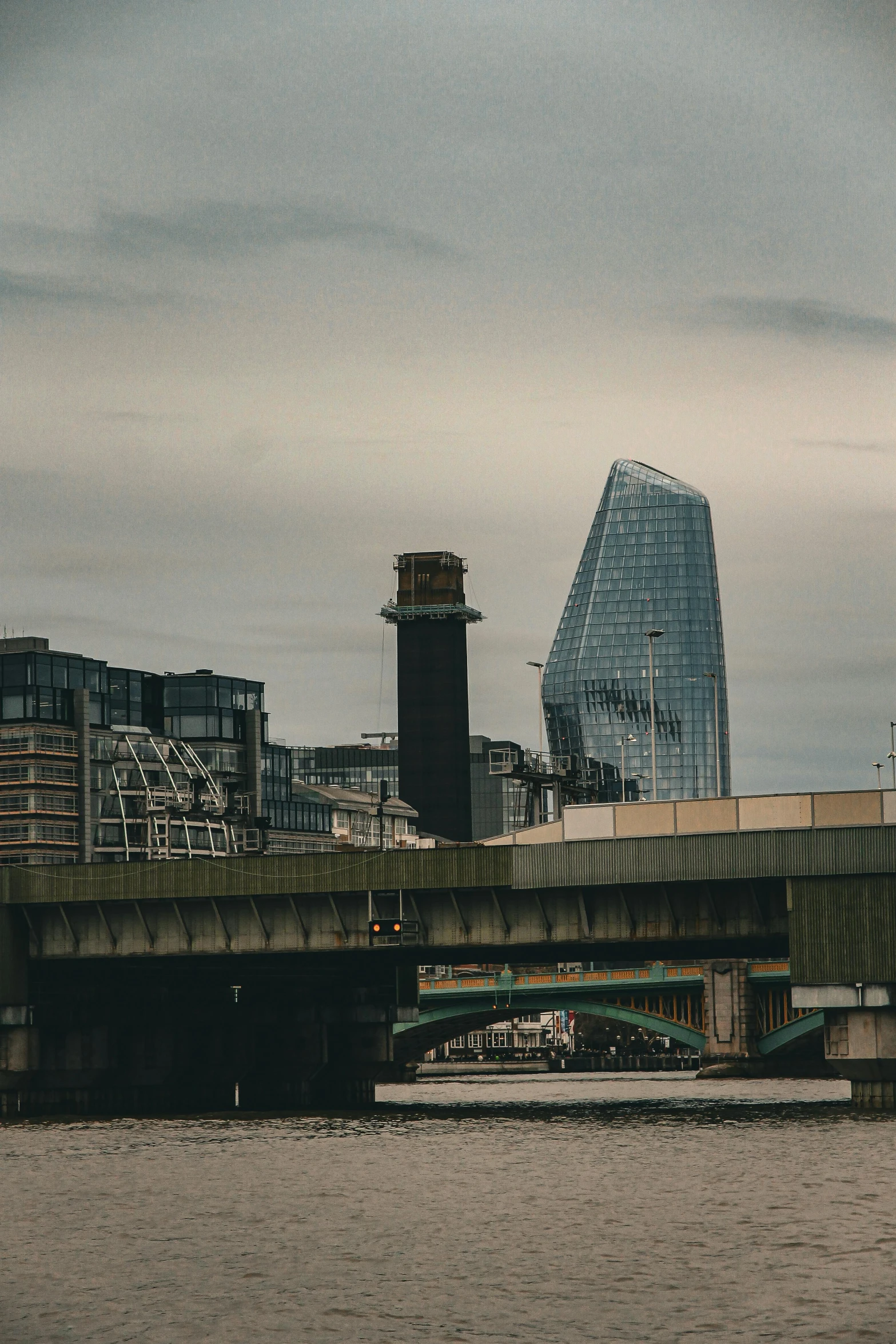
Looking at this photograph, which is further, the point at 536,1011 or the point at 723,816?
the point at 536,1011

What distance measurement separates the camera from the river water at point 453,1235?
130 feet

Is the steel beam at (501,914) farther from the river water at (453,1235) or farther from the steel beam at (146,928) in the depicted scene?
the steel beam at (146,928)

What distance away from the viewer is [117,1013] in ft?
395

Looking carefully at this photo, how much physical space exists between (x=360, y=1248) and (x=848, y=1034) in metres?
46.0

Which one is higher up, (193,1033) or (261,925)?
(261,925)

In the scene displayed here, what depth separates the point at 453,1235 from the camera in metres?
52.9

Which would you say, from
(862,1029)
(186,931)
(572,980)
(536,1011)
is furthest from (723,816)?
(536,1011)

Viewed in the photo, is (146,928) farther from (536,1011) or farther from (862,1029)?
(536,1011)

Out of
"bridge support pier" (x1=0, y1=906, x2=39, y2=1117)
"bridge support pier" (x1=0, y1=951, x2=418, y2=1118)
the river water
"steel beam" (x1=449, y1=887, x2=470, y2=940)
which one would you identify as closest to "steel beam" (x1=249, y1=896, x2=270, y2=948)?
"bridge support pier" (x1=0, y1=951, x2=418, y2=1118)

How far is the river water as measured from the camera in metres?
39.8

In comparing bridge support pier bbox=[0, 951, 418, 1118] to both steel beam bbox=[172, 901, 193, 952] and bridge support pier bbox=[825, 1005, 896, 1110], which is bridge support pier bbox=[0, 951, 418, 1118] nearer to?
steel beam bbox=[172, 901, 193, 952]

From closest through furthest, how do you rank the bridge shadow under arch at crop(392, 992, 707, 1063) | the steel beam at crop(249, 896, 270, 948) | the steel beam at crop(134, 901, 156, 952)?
1. the steel beam at crop(249, 896, 270, 948)
2. the steel beam at crop(134, 901, 156, 952)
3. the bridge shadow under arch at crop(392, 992, 707, 1063)

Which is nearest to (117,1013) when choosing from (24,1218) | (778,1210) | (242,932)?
(242,932)

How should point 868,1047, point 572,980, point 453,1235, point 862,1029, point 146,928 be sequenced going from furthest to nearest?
1. point 572,980
2. point 146,928
3. point 862,1029
4. point 868,1047
5. point 453,1235
